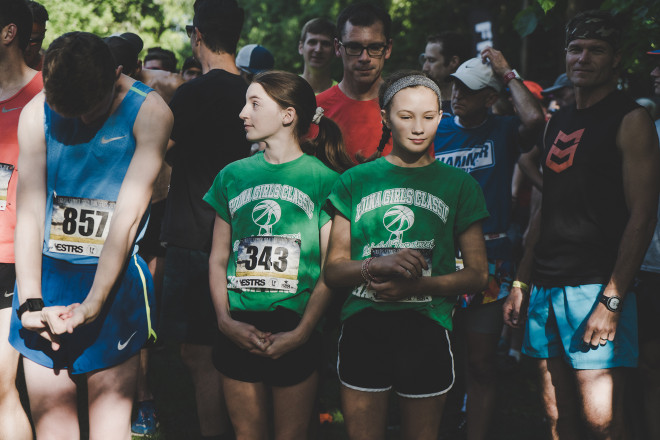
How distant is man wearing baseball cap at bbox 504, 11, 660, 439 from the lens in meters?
3.13

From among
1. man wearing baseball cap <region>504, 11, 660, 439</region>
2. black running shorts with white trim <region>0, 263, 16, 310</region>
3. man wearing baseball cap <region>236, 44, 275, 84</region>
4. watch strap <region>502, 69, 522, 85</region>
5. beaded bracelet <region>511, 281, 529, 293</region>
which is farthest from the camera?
man wearing baseball cap <region>236, 44, 275, 84</region>

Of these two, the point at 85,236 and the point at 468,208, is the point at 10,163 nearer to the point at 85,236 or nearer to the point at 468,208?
the point at 85,236

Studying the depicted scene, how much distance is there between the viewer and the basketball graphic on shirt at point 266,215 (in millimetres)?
3176

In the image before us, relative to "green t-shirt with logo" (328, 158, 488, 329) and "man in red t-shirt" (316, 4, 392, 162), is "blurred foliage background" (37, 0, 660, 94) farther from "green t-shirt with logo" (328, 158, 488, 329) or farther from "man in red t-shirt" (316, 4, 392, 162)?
"green t-shirt with logo" (328, 158, 488, 329)

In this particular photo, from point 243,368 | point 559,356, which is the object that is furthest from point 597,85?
point 243,368

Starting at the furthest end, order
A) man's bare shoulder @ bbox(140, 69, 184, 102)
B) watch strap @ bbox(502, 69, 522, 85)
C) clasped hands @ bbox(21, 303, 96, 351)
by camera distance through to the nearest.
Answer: man's bare shoulder @ bbox(140, 69, 184, 102) → watch strap @ bbox(502, 69, 522, 85) → clasped hands @ bbox(21, 303, 96, 351)

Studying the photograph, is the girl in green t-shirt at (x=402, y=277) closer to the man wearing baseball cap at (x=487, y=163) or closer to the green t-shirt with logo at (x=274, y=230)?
the green t-shirt with logo at (x=274, y=230)

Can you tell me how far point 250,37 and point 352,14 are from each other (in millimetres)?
25003

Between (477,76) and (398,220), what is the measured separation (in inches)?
67.4

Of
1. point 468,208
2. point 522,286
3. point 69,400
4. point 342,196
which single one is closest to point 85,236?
point 69,400

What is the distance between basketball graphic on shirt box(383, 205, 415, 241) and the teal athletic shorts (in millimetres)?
855

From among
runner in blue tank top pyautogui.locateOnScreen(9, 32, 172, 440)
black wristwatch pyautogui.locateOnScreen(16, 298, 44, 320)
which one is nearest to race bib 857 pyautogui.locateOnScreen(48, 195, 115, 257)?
runner in blue tank top pyautogui.locateOnScreen(9, 32, 172, 440)

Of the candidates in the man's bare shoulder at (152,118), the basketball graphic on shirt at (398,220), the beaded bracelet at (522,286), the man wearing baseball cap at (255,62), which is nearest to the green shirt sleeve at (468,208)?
the basketball graphic on shirt at (398,220)

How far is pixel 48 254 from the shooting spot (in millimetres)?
2975
